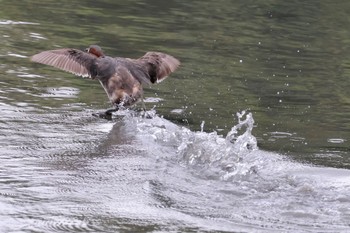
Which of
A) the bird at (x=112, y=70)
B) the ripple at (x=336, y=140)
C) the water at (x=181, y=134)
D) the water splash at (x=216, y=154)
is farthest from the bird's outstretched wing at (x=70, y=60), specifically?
the ripple at (x=336, y=140)

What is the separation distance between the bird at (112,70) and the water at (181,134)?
1.09ft

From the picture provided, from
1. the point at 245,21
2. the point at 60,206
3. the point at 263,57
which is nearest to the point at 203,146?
the point at 60,206

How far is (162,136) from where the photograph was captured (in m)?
9.41

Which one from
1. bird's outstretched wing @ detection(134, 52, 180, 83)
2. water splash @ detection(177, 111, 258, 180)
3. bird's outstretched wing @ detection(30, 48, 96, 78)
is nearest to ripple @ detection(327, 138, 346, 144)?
water splash @ detection(177, 111, 258, 180)

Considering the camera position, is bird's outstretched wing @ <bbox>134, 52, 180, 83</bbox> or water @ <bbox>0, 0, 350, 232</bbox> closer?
water @ <bbox>0, 0, 350, 232</bbox>

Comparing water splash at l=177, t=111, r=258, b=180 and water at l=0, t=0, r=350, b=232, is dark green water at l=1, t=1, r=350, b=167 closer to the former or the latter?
water at l=0, t=0, r=350, b=232

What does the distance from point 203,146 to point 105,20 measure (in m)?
9.40

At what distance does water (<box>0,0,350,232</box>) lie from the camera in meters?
7.05

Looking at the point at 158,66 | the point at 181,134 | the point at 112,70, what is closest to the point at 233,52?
the point at 158,66

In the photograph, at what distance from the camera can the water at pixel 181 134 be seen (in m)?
7.05

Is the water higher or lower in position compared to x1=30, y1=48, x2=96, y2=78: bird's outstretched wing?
lower

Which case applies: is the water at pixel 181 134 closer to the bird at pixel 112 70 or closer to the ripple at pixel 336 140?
the ripple at pixel 336 140

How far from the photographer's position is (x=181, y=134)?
30.9 feet

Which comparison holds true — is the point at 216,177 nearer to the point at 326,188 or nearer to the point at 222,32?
the point at 326,188
